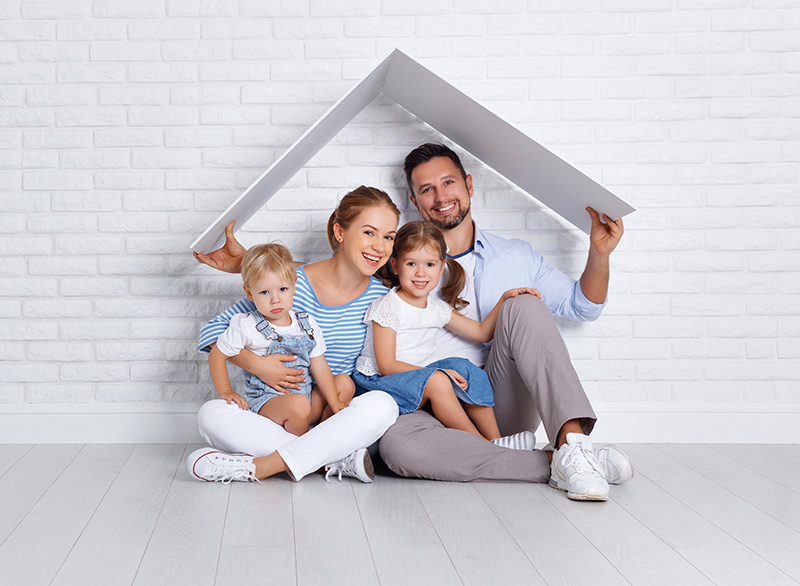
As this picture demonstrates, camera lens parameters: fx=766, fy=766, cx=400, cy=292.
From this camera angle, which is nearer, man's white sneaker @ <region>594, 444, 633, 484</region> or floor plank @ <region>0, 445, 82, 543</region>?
floor plank @ <region>0, 445, 82, 543</region>

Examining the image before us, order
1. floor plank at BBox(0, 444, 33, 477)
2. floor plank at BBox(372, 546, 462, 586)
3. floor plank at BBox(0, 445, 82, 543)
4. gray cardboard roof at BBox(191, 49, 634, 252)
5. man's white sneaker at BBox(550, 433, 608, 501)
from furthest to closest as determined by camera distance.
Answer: floor plank at BBox(0, 444, 33, 477) → gray cardboard roof at BBox(191, 49, 634, 252) → man's white sneaker at BBox(550, 433, 608, 501) → floor plank at BBox(0, 445, 82, 543) → floor plank at BBox(372, 546, 462, 586)

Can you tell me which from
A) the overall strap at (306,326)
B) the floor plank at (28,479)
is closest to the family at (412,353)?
the overall strap at (306,326)

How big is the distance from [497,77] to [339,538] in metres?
1.57

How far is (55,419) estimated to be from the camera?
2.48m

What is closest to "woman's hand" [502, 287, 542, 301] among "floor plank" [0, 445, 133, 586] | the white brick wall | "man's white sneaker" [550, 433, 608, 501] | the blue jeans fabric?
the blue jeans fabric

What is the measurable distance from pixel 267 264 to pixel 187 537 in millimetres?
780

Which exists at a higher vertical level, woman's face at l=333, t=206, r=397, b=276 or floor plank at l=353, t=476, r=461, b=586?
woman's face at l=333, t=206, r=397, b=276

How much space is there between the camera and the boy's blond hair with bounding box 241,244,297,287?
209cm

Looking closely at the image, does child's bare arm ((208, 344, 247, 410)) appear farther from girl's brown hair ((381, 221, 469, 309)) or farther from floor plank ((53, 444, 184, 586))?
girl's brown hair ((381, 221, 469, 309))

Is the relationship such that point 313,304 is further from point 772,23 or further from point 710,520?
point 772,23

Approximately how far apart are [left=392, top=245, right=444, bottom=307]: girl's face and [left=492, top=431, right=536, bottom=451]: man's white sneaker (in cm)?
47

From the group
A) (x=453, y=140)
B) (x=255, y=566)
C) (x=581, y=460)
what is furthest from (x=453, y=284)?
(x=255, y=566)

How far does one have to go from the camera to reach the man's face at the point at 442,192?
2.35 m

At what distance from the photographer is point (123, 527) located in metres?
1.64
